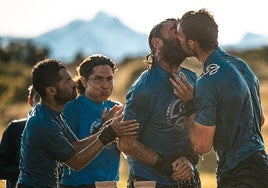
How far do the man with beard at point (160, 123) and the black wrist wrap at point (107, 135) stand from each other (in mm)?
136

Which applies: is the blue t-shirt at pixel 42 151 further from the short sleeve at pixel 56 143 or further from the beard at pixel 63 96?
the beard at pixel 63 96

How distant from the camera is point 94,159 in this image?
8883mm

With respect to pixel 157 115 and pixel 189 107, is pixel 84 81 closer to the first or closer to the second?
pixel 157 115

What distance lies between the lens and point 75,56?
121m

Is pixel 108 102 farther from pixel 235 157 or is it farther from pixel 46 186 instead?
pixel 235 157

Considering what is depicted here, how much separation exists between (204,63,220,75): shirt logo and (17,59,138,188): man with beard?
3.41 feet

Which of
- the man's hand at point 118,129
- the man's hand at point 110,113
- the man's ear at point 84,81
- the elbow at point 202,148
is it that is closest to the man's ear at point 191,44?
the elbow at point 202,148

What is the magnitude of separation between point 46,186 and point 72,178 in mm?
1820

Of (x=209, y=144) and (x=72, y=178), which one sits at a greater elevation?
(x=209, y=144)

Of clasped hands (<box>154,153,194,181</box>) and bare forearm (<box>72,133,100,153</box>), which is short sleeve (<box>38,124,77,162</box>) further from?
clasped hands (<box>154,153,194,181</box>)

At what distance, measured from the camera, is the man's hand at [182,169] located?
7047 millimetres

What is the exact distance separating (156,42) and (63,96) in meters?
1.10

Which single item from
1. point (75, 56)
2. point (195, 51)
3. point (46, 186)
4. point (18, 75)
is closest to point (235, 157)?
point (195, 51)

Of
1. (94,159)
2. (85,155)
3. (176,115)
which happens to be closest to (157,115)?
(176,115)
